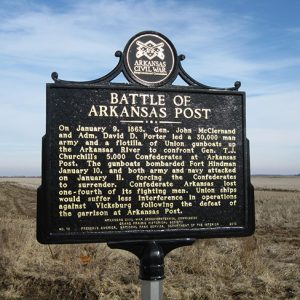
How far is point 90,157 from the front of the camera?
15.5 feet

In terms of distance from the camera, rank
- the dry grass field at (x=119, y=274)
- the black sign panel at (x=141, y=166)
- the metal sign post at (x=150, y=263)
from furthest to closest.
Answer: the dry grass field at (x=119, y=274)
the metal sign post at (x=150, y=263)
the black sign panel at (x=141, y=166)

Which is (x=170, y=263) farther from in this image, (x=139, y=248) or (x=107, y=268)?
(x=139, y=248)

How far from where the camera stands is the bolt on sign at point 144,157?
4.66m

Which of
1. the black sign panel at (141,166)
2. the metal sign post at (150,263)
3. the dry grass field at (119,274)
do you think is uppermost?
the black sign panel at (141,166)

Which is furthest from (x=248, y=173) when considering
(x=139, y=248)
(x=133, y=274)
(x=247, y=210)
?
(x=133, y=274)

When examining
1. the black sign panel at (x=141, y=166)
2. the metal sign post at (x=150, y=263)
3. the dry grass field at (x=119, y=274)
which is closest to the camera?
the black sign panel at (x=141, y=166)

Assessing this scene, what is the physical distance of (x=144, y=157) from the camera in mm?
4852

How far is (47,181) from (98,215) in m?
0.59

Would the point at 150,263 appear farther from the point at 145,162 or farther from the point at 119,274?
the point at 119,274

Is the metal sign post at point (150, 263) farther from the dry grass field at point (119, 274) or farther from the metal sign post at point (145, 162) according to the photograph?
the dry grass field at point (119, 274)

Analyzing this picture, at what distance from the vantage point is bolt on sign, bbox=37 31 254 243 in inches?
183

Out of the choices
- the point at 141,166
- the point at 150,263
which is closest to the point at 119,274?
the point at 150,263

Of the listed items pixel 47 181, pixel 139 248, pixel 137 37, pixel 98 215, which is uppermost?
pixel 137 37

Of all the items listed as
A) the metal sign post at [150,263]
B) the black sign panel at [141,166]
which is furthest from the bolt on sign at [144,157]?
the metal sign post at [150,263]
